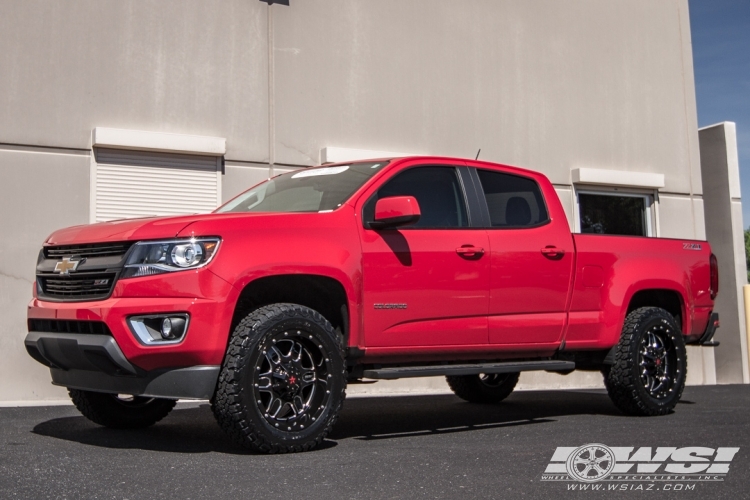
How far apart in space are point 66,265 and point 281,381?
4.90ft

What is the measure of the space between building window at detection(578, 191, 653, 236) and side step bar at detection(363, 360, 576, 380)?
6744mm

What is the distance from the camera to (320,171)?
7.11 m

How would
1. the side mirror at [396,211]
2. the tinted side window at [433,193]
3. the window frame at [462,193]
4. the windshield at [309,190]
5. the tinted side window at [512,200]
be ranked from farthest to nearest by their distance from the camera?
the tinted side window at [512,200], the tinted side window at [433,193], the windshield at [309,190], the window frame at [462,193], the side mirror at [396,211]

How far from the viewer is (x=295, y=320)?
18.5 feet

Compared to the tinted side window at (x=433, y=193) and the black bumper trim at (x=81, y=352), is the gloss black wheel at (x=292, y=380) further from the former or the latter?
the tinted side window at (x=433, y=193)

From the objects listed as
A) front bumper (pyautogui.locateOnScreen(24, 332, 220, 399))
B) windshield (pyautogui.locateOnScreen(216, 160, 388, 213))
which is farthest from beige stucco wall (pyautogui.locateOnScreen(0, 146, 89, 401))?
front bumper (pyautogui.locateOnScreen(24, 332, 220, 399))

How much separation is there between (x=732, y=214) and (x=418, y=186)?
Result: 1000 cm

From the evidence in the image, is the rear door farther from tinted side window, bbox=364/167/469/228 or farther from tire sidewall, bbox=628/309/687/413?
tire sidewall, bbox=628/309/687/413

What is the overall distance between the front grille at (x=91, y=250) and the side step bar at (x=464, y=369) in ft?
5.59

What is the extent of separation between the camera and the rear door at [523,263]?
6.87m

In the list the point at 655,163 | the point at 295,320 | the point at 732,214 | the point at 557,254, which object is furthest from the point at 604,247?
the point at 732,214

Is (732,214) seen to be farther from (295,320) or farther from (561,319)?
(295,320)

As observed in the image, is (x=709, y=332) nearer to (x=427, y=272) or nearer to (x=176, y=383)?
(x=427, y=272)

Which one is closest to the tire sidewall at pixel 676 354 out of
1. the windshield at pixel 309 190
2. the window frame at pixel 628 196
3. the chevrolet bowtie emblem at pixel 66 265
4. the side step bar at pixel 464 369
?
the side step bar at pixel 464 369
